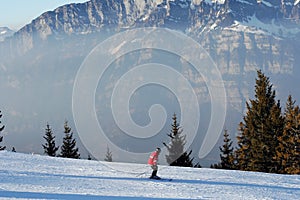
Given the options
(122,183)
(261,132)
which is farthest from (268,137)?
(122,183)

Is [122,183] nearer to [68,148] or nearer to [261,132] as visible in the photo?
[261,132]

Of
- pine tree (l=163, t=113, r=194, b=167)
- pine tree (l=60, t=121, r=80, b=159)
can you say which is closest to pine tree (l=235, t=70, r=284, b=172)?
pine tree (l=163, t=113, r=194, b=167)

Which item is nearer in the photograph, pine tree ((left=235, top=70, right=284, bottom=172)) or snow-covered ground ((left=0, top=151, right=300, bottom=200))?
snow-covered ground ((left=0, top=151, right=300, bottom=200))

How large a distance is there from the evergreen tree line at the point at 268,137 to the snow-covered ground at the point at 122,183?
38.4 feet

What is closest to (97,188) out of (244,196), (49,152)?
(244,196)

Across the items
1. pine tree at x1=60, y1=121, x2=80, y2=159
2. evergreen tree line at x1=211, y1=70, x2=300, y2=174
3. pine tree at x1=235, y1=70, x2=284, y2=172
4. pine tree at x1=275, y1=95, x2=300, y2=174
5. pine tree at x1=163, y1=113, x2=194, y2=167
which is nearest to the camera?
pine tree at x1=275, y1=95, x2=300, y2=174

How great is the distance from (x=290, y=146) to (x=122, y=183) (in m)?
21.3

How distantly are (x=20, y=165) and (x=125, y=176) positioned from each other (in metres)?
5.97

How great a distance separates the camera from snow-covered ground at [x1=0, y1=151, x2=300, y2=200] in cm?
1814

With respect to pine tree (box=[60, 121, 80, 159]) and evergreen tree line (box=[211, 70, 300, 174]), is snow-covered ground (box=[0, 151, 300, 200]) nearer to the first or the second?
evergreen tree line (box=[211, 70, 300, 174])

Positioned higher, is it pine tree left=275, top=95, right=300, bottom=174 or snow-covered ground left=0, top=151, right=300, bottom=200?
pine tree left=275, top=95, right=300, bottom=174

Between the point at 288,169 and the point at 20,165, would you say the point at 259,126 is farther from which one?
the point at 20,165

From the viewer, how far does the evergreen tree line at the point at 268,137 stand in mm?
38375

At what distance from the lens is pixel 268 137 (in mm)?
40219
